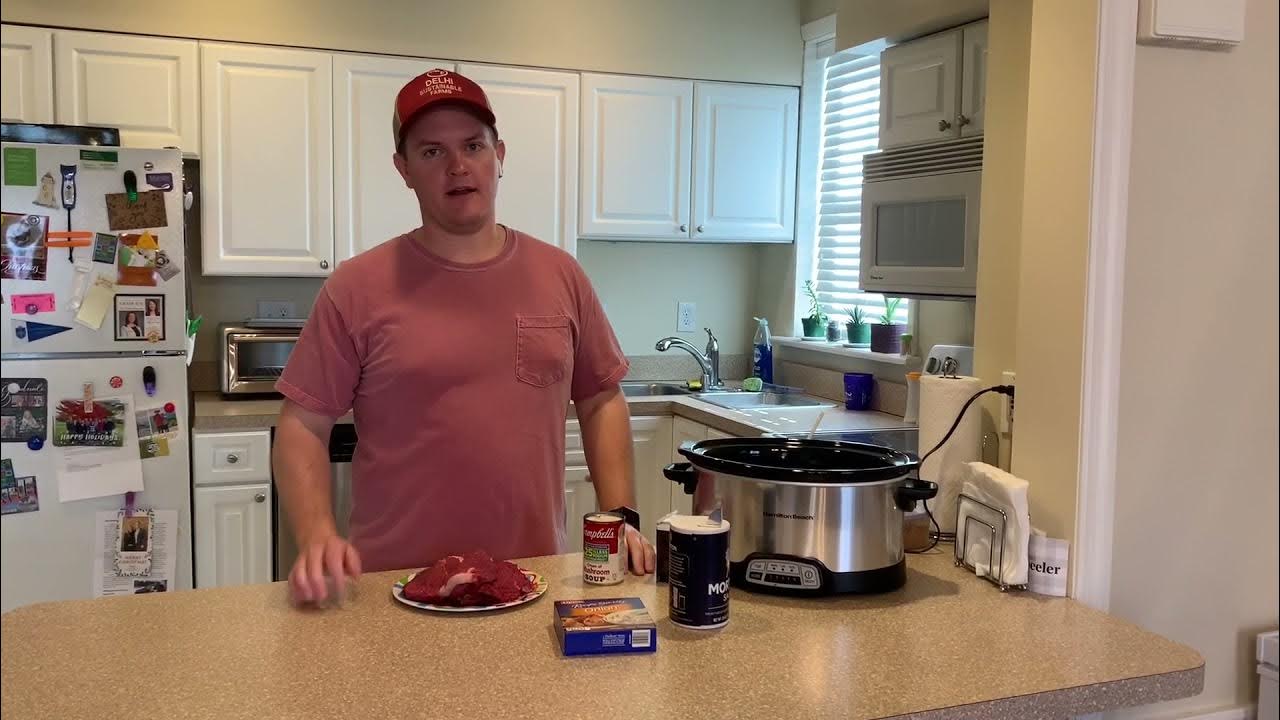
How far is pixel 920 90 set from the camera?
2814mm

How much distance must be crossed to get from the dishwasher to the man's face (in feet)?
5.67

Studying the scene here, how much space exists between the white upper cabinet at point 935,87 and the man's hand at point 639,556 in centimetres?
151

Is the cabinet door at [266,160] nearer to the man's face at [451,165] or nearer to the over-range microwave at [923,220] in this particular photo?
the over-range microwave at [923,220]

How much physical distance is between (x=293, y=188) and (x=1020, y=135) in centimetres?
245

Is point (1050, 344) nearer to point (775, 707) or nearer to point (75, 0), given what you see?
point (775, 707)

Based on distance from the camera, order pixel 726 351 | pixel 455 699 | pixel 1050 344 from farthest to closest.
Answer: pixel 726 351, pixel 1050 344, pixel 455 699

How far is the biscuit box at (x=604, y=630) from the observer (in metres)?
1.28

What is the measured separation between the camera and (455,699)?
1158 mm

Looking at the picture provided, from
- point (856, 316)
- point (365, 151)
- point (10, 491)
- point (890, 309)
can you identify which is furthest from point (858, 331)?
point (10, 491)

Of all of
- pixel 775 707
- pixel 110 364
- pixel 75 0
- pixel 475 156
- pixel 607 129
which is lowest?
pixel 775 707

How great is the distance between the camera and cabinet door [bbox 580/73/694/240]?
154 inches

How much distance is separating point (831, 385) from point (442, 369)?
2509mm

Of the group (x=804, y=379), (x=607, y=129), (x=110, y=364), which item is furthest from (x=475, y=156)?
(x=804, y=379)

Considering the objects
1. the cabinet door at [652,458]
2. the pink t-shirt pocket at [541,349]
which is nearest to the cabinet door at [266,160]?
the cabinet door at [652,458]
